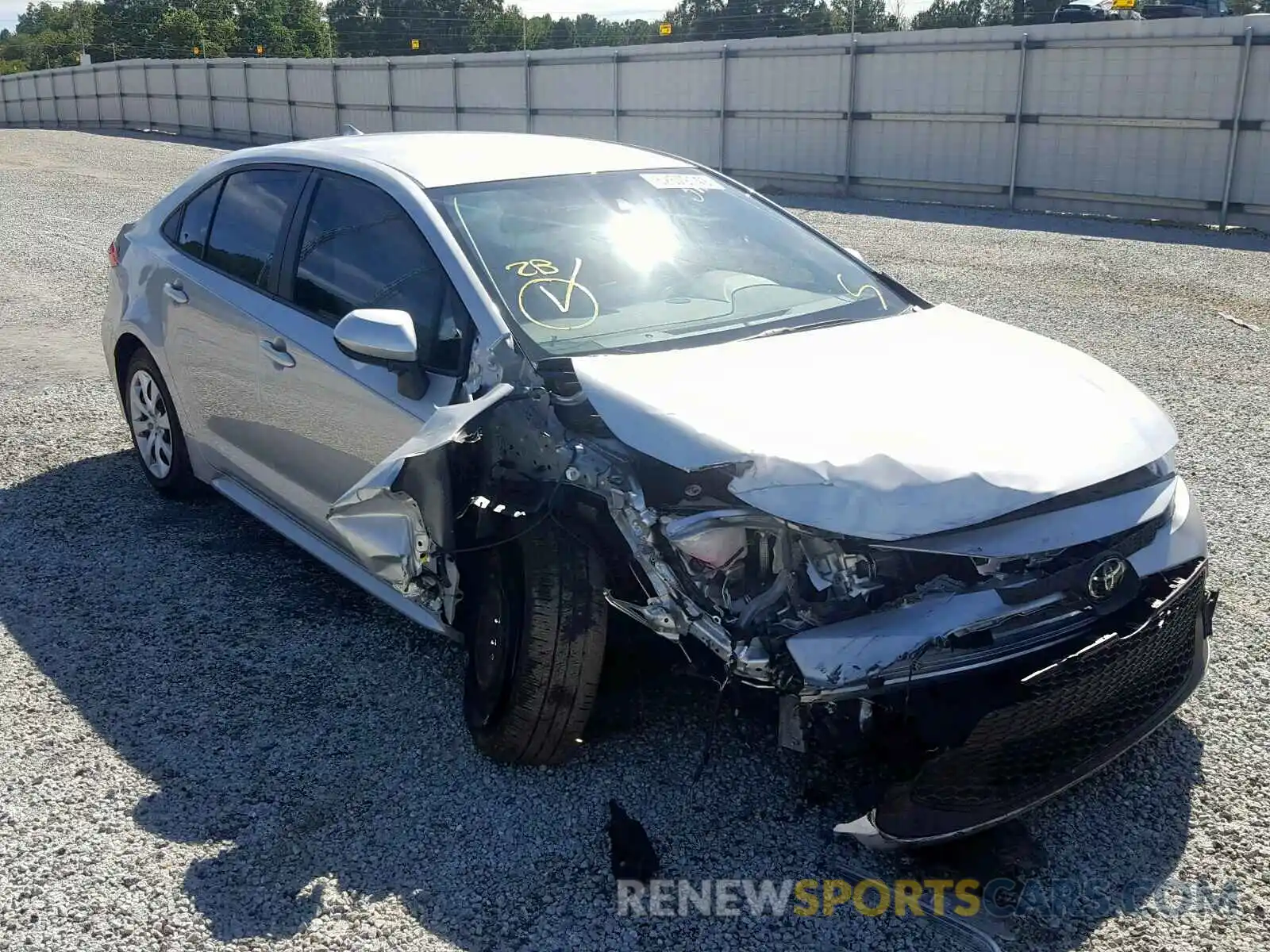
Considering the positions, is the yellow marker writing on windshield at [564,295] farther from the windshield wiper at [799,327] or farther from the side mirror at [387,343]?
the windshield wiper at [799,327]

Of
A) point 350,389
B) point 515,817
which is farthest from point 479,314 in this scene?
point 515,817

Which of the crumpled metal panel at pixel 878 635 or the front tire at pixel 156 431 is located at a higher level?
the crumpled metal panel at pixel 878 635

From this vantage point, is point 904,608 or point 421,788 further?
point 421,788

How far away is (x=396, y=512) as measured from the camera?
356 cm

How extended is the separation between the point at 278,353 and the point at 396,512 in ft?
4.14

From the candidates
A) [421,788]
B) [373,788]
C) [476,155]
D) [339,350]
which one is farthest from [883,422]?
[476,155]

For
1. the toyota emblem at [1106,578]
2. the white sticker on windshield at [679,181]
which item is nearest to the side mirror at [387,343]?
the white sticker on windshield at [679,181]

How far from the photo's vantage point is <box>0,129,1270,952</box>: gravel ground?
2.97 metres

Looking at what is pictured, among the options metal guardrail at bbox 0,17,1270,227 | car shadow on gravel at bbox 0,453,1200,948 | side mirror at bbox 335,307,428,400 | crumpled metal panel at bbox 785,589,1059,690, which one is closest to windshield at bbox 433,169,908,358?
side mirror at bbox 335,307,428,400

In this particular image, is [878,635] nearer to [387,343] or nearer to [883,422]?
[883,422]

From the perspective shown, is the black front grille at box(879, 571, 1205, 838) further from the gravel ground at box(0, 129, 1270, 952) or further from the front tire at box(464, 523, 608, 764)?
the front tire at box(464, 523, 608, 764)

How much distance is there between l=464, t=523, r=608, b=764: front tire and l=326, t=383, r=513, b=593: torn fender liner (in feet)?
0.73

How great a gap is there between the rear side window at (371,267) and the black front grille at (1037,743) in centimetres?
189

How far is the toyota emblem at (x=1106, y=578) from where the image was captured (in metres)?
3.06
